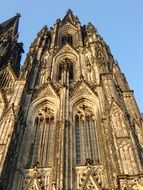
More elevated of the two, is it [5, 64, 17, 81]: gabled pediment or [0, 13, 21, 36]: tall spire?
[0, 13, 21, 36]: tall spire

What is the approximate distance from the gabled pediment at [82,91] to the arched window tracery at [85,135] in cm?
108

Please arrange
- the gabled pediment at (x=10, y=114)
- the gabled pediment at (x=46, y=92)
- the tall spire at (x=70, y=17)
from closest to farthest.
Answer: the gabled pediment at (x=10, y=114), the gabled pediment at (x=46, y=92), the tall spire at (x=70, y=17)

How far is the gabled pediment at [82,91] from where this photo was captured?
2339 centimetres

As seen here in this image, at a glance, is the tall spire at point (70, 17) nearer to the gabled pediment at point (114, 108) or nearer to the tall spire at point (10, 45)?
the tall spire at point (10, 45)

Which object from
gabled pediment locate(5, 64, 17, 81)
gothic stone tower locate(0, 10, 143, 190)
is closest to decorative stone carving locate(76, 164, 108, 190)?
gothic stone tower locate(0, 10, 143, 190)

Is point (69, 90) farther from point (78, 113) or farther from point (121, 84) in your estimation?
point (121, 84)

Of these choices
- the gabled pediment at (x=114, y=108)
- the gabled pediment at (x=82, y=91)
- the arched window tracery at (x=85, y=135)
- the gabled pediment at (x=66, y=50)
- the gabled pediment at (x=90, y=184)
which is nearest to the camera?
the gabled pediment at (x=90, y=184)

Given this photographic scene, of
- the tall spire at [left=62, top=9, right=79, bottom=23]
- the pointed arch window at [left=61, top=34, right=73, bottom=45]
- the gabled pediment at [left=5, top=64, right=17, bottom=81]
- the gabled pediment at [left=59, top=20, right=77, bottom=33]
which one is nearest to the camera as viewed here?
the gabled pediment at [left=5, top=64, right=17, bottom=81]

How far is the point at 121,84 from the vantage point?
25484 mm

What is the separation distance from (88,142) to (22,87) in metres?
7.08

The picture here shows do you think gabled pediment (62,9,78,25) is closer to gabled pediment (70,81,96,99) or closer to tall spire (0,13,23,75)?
tall spire (0,13,23,75)

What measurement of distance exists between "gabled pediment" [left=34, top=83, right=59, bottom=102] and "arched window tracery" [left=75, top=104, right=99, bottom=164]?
2.45m

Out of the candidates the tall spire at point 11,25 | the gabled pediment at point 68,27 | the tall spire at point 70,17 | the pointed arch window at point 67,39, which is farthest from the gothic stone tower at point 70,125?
the tall spire at point 11,25

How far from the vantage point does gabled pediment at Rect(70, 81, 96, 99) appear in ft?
76.7
